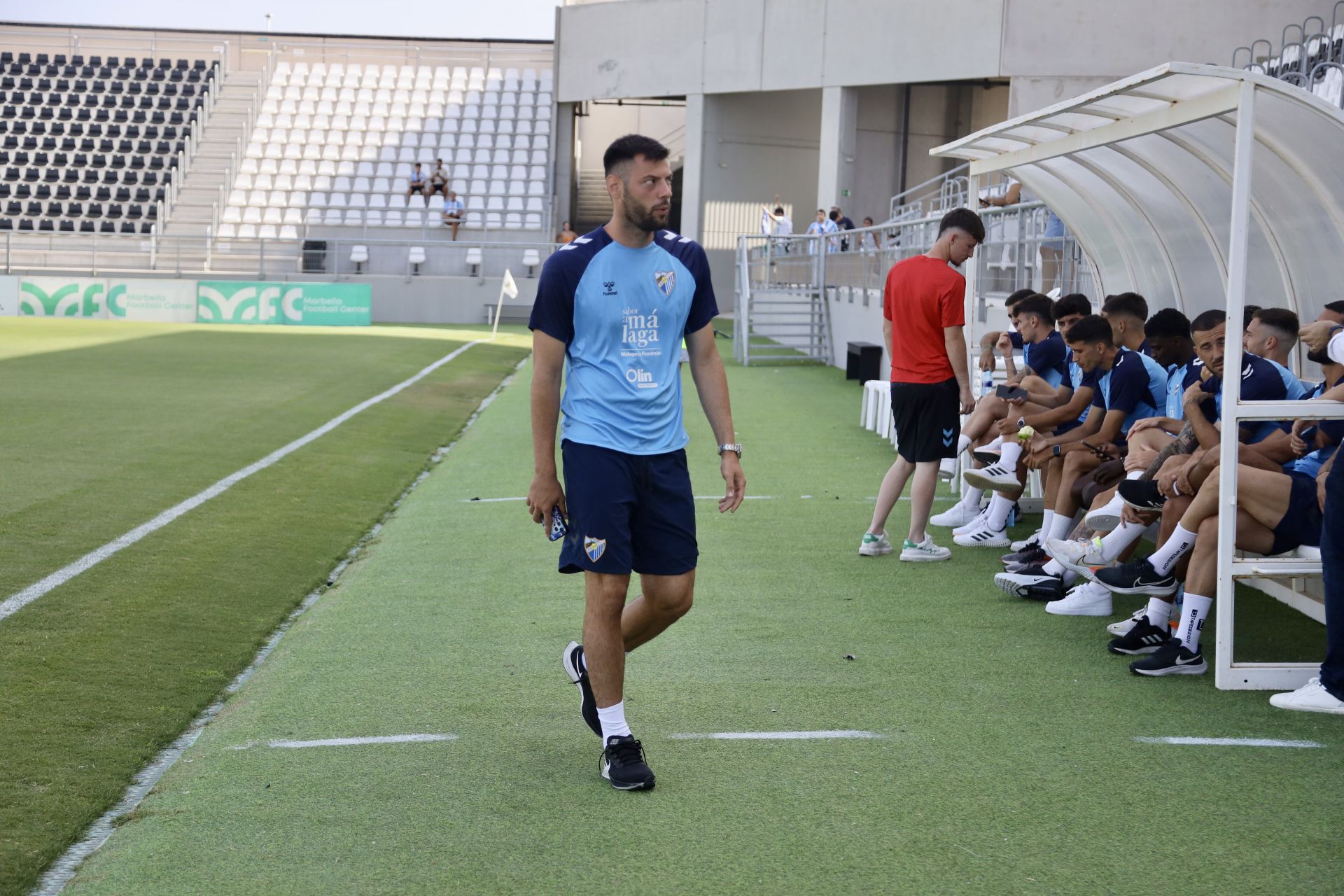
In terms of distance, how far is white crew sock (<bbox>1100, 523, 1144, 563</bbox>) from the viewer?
5.86m

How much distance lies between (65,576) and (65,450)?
180 inches

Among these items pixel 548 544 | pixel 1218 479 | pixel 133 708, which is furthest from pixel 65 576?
pixel 1218 479

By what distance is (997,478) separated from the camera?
24.7ft

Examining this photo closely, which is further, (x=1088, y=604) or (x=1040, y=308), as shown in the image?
(x=1040, y=308)

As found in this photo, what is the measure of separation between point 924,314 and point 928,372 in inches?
12.7

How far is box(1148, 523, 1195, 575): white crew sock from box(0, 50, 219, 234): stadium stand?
35509mm

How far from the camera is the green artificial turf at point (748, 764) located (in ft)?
11.2

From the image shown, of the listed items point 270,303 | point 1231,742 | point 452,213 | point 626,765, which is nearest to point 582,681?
point 626,765

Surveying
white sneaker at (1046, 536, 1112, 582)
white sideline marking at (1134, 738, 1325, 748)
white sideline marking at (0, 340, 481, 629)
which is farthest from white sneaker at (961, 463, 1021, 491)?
white sideline marking at (0, 340, 481, 629)

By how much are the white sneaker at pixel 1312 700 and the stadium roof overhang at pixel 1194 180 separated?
1.41m

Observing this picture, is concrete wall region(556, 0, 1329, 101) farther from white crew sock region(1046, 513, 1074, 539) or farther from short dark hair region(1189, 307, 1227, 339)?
short dark hair region(1189, 307, 1227, 339)

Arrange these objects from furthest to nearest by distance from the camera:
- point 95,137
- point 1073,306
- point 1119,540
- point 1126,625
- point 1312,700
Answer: point 95,137 → point 1073,306 → point 1119,540 → point 1126,625 → point 1312,700

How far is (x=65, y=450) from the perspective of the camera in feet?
35.1

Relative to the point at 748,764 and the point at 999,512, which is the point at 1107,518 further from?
the point at 748,764
